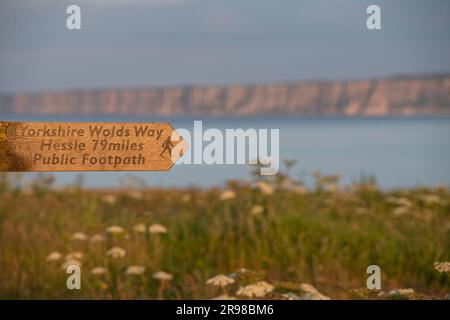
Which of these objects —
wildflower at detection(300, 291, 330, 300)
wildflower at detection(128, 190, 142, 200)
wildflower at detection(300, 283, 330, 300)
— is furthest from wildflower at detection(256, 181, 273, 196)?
wildflower at detection(128, 190, 142, 200)

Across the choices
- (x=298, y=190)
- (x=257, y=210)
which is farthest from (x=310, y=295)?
(x=298, y=190)

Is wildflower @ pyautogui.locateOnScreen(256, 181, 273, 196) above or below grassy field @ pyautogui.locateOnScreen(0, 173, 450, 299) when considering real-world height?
above

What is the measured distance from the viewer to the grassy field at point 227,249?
254 inches

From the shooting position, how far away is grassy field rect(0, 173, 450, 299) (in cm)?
645

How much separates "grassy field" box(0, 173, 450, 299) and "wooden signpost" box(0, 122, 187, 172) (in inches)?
58.2

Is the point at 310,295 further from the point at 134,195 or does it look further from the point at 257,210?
the point at 134,195

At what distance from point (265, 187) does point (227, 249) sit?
0.93m

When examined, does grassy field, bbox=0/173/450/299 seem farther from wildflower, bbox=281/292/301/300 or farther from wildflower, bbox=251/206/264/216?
wildflower, bbox=281/292/301/300

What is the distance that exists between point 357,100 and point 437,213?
70.0 metres

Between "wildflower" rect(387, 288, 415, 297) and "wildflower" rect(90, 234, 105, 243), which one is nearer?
"wildflower" rect(387, 288, 415, 297)

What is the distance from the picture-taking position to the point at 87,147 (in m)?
4.79

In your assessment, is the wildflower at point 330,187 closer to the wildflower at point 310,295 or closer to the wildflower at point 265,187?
the wildflower at point 265,187
